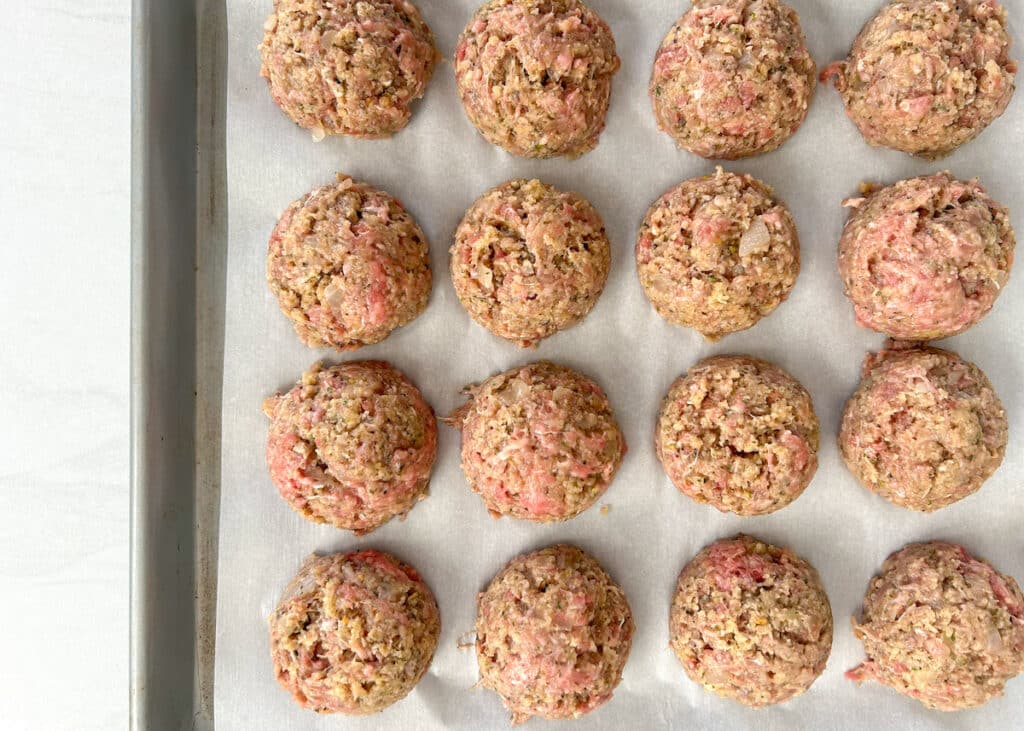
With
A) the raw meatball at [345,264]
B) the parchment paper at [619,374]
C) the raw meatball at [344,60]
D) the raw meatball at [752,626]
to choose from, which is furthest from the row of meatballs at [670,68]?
the raw meatball at [752,626]

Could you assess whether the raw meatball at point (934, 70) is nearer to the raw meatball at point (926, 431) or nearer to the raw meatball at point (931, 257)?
the raw meatball at point (931, 257)

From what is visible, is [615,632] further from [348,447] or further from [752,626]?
[348,447]

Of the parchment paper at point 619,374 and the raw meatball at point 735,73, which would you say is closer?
the raw meatball at point 735,73

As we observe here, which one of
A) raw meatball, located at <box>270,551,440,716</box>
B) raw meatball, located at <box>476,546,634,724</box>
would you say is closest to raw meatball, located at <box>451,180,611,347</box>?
raw meatball, located at <box>476,546,634,724</box>

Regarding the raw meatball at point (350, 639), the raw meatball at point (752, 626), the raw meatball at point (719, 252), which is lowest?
the raw meatball at point (350, 639)
